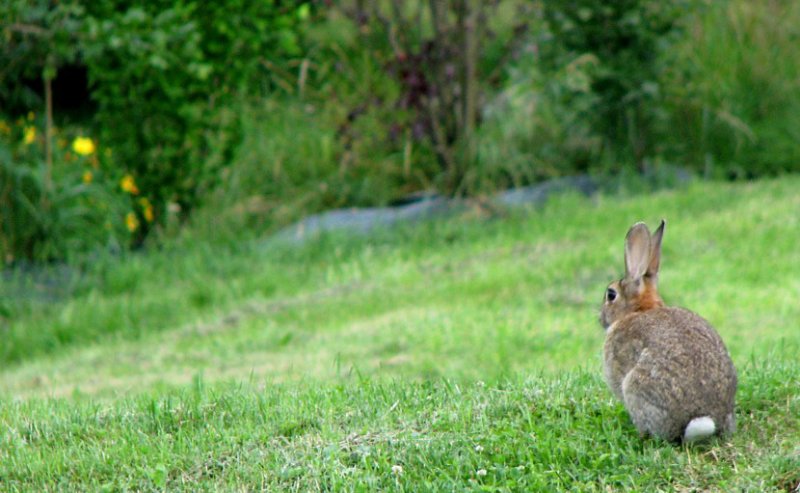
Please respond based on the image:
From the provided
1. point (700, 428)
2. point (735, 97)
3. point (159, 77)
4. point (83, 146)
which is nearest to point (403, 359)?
point (700, 428)

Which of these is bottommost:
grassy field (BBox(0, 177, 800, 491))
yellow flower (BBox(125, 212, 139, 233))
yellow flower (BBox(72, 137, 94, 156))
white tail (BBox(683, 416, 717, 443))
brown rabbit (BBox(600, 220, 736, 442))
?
grassy field (BBox(0, 177, 800, 491))

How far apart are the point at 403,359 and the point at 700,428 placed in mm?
3023

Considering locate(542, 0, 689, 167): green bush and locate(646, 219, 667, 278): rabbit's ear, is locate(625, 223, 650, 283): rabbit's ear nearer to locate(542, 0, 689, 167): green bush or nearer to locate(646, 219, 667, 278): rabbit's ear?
locate(646, 219, 667, 278): rabbit's ear

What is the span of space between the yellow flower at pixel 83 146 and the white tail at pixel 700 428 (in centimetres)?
744

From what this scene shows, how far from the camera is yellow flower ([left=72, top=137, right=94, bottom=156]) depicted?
1038 cm

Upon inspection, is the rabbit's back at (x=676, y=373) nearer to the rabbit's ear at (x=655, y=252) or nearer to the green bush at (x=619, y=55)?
the rabbit's ear at (x=655, y=252)

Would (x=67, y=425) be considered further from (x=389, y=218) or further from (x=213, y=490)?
(x=389, y=218)

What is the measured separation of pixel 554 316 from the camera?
7465 mm

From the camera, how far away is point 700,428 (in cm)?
402

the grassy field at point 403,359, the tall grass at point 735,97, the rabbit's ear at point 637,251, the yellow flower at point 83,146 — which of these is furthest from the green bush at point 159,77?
the rabbit's ear at point 637,251

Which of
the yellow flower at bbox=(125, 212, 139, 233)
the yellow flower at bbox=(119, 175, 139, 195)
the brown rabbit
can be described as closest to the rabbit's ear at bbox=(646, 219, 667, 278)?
the brown rabbit

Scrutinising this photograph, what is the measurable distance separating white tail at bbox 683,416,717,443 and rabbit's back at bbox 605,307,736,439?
0.04 metres

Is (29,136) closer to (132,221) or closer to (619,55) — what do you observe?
(132,221)

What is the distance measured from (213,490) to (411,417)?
86cm
